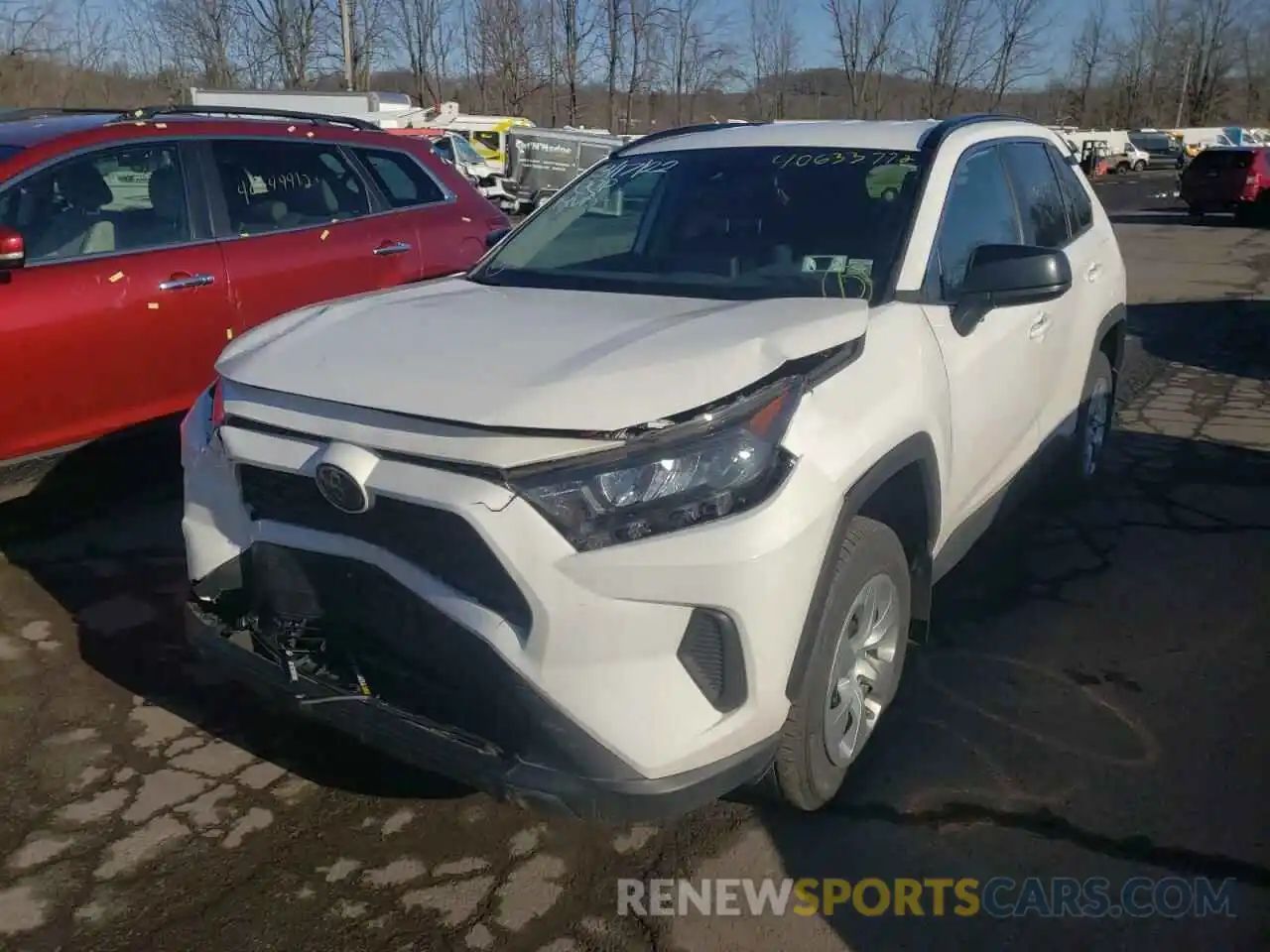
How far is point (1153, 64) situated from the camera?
76.5 meters

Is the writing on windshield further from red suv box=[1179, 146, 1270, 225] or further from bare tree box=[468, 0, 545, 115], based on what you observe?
bare tree box=[468, 0, 545, 115]

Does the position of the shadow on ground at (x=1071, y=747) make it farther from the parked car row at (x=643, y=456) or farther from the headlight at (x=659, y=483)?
the headlight at (x=659, y=483)

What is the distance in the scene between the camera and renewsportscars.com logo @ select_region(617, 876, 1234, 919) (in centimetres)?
264

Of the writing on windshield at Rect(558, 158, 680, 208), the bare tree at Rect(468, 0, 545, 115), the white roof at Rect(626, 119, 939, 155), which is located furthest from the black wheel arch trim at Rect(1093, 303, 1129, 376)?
the bare tree at Rect(468, 0, 545, 115)

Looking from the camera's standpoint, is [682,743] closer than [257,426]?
Yes

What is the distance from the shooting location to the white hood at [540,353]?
2.37 m

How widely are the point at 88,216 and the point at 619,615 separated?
12.0ft

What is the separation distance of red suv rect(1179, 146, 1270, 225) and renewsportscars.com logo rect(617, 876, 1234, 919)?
24453 millimetres

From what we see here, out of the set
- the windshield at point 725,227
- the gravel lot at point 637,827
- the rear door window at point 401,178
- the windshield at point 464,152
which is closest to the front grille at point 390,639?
the gravel lot at point 637,827

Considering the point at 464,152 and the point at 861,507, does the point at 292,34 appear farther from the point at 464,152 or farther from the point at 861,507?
the point at 861,507

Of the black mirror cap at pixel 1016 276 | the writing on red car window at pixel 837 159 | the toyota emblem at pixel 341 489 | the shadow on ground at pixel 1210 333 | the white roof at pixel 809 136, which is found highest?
the white roof at pixel 809 136

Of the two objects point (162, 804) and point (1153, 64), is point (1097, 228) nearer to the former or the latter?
point (162, 804)

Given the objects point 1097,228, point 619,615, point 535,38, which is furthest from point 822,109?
point 619,615

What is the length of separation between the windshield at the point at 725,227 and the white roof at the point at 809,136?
5 cm
